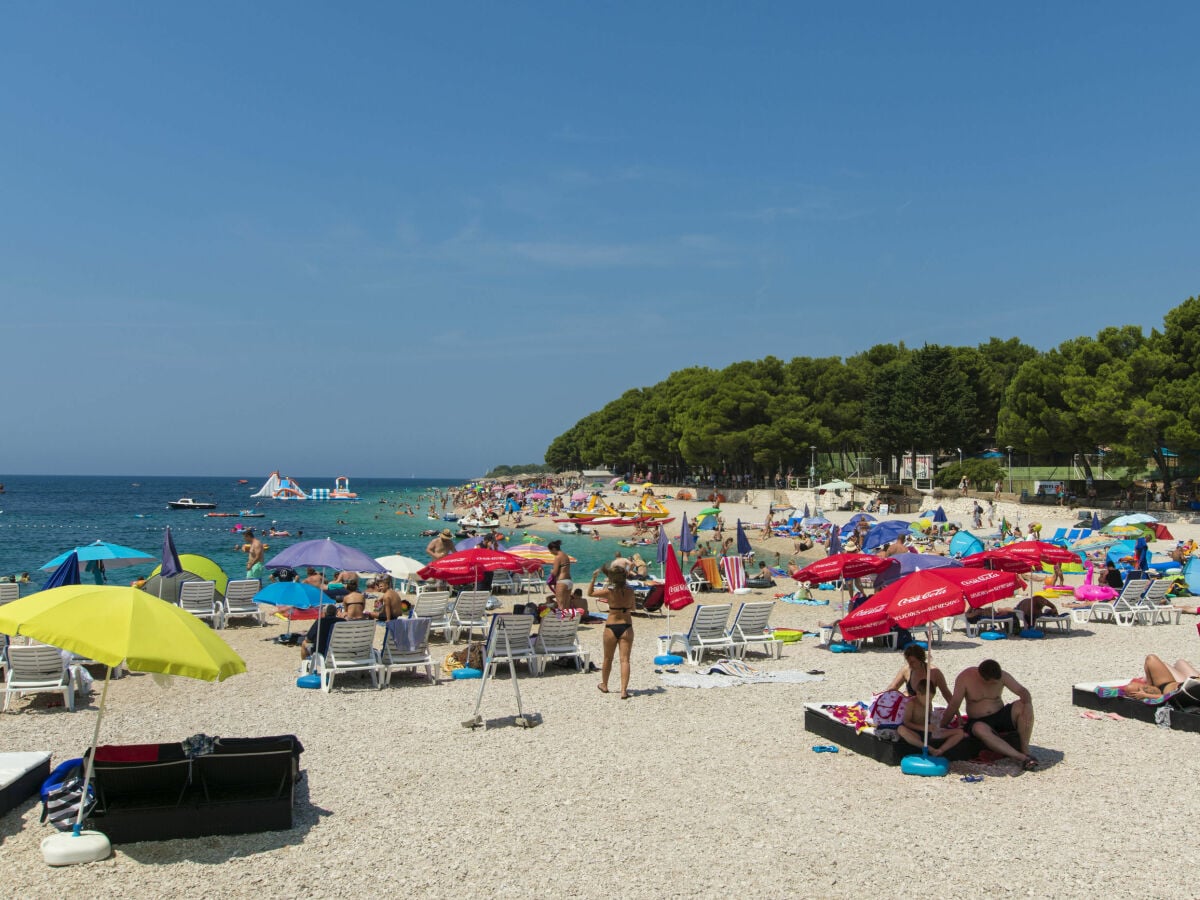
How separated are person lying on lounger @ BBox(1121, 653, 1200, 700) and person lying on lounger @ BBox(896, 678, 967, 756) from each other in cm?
268

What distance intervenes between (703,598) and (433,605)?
7980 millimetres

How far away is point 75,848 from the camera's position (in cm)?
518

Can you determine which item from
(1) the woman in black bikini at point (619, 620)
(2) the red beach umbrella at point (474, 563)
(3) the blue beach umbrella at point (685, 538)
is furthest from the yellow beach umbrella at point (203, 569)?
(3) the blue beach umbrella at point (685, 538)

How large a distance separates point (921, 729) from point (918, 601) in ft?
3.33

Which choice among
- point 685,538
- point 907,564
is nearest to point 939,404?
point 685,538

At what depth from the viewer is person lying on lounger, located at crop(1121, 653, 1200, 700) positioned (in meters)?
8.47

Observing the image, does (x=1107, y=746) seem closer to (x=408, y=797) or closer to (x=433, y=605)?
(x=408, y=797)

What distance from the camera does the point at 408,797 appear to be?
21.0 feet

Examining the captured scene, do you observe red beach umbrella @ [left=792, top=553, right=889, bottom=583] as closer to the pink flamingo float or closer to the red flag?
the red flag

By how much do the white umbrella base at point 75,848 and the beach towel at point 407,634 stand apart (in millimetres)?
5197

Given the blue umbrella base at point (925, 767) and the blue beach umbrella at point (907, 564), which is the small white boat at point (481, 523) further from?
the blue umbrella base at point (925, 767)

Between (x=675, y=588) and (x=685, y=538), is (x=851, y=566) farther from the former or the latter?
(x=685, y=538)

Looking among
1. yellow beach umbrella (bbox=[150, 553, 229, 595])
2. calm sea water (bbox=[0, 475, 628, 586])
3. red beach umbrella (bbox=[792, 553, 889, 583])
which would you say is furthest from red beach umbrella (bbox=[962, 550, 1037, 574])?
calm sea water (bbox=[0, 475, 628, 586])

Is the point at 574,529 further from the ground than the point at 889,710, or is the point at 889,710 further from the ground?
the point at 889,710
